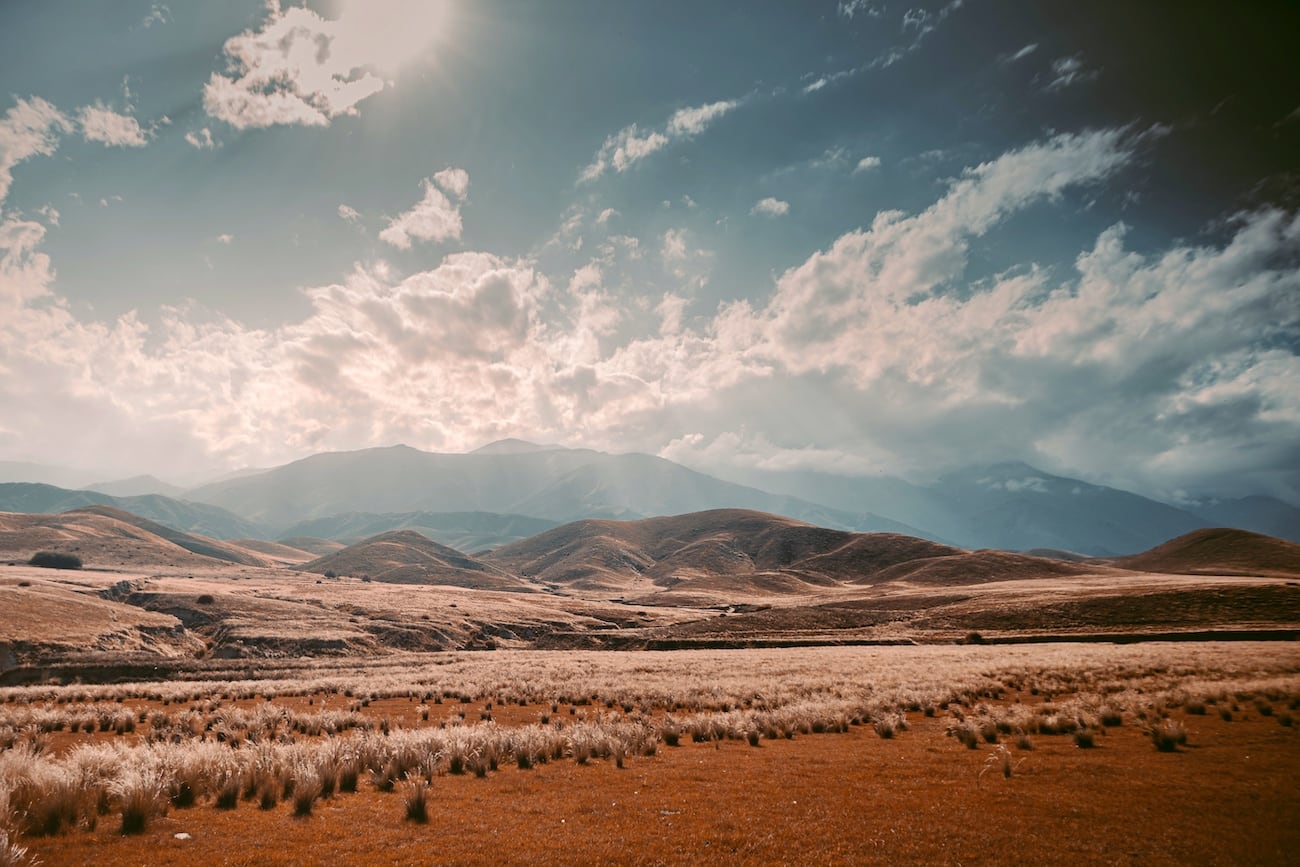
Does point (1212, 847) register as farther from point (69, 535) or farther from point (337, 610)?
point (69, 535)

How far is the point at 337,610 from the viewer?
260ft

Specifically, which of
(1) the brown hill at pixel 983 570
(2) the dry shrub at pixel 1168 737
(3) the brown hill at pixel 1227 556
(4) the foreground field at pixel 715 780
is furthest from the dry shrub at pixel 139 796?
(3) the brown hill at pixel 1227 556

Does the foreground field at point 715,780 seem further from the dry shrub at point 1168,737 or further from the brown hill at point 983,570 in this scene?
the brown hill at point 983,570

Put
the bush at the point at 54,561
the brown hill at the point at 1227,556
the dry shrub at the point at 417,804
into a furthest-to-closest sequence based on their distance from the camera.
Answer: the brown hill at the point at 1227,556
the bush at the point at 54,561
the dry shrub at the point at 417,804

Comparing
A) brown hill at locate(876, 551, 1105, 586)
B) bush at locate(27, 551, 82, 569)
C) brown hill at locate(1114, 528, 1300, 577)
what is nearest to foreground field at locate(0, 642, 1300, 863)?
brown hill at locate(876, 551, 1105, 586)

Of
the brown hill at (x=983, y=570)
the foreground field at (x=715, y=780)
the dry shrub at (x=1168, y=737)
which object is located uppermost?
the dry shrub at (x=1168, y=737)

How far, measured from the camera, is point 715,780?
12.9 metres

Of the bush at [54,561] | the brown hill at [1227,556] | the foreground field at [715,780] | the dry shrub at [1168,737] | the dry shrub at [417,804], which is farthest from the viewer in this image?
the brown hill at [1227,556]

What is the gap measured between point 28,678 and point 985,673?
66470 millimetres

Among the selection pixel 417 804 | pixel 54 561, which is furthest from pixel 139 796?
pixel 54 561

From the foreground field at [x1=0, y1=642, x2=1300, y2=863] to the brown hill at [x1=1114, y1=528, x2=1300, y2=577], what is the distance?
176561 mm

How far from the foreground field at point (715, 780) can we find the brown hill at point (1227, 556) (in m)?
177

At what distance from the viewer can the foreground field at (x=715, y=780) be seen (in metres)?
8.81

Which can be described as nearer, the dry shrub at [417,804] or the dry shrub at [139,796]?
the dry shrub at [139,796]
